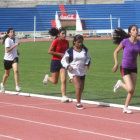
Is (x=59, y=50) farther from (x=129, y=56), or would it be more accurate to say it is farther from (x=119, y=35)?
(x=129, y=56)

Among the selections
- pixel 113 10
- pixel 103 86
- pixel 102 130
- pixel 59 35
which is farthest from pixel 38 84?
pixel 113 10

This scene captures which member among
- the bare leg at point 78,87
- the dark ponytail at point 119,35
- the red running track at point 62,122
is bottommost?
the red running track at point 62,122

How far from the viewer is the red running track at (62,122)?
869 cm

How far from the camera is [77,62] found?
11.9 m

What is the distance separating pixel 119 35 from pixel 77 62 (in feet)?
3.69

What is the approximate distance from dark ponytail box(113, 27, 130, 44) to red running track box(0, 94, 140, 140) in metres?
1.48

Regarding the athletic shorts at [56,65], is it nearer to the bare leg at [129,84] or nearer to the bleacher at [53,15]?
the bare leg at [129,84]

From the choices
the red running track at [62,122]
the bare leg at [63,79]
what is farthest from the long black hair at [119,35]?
the bare leg at [63,79]

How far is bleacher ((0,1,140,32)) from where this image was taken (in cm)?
6344

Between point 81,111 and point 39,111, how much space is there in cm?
89

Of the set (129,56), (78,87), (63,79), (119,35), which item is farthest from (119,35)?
(63,79)

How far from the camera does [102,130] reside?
914 centimetres

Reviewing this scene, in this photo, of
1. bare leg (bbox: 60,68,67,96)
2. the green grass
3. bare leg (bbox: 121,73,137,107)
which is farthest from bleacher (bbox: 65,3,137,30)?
bare leg (bbox: 121,73,137,107)

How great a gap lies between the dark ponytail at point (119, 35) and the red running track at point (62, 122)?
1.48 metres
